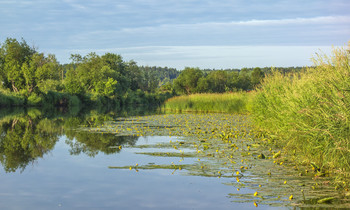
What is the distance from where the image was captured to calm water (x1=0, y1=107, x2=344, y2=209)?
22.2 ft

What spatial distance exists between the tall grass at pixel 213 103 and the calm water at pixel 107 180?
17234 millimetres

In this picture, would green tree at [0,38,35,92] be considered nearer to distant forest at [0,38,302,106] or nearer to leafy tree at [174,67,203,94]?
distant forest at [0,38,302,106]

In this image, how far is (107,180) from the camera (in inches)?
333

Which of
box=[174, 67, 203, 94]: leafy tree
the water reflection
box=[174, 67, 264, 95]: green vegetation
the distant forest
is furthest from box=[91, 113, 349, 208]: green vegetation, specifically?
box=[174, 67, 203, 94]: leafy tree

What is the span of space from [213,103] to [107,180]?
1113 inches

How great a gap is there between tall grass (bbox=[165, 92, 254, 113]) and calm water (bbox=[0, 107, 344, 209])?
56.5 ft

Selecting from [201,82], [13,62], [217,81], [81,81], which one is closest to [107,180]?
[13,62]

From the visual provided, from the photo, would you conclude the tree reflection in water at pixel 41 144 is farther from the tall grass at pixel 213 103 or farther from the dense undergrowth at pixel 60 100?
the dense undergrowth at pixel 60 100

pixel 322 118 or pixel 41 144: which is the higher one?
pixel 322 118

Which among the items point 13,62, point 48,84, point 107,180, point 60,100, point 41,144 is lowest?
point 107,180

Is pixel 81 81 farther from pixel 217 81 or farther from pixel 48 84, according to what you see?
pixel 217 81

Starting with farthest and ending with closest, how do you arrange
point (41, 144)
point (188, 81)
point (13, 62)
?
point (188, 81), point (13, 62), point (41, 144)

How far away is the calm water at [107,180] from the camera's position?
675 cm

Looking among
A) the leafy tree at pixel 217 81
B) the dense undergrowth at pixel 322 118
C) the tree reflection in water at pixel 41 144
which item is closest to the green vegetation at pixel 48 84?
the leafy tree at pixel 217 81
